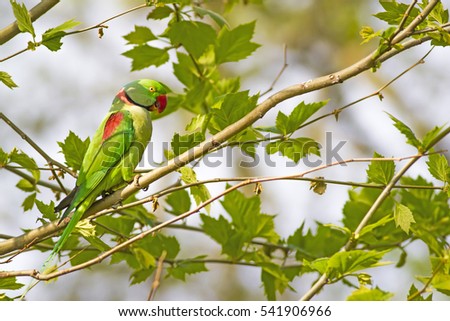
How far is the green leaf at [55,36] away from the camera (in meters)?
2.59

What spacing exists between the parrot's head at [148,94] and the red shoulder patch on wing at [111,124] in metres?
0.18

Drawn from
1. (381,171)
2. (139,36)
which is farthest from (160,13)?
(381,171)

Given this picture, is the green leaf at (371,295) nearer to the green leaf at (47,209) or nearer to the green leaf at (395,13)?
the green leaf at (395,13)

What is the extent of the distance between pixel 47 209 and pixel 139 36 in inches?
44.9

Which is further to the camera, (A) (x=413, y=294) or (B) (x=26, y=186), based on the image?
(B) (x=26, y=186)

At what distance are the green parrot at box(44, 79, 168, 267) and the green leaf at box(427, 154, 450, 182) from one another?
56.5 inches

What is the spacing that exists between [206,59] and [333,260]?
164 centimetres

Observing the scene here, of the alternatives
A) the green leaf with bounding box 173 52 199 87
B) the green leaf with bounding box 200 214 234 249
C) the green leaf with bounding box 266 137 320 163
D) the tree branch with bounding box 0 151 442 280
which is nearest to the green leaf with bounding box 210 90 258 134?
the green leaf with bounding box 266 137 320 163

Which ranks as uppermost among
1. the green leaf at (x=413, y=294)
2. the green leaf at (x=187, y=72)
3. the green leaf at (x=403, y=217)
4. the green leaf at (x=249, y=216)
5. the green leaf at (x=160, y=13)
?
the green leaf at (x=160, y=13)

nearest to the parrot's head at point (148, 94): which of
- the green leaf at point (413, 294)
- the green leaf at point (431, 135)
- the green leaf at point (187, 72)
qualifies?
the green leaf at point (187, 72)

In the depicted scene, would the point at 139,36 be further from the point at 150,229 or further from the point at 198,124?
the point at 150,229

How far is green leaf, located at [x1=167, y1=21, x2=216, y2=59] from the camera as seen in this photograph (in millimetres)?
3248

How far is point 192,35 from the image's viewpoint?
3.27 meters

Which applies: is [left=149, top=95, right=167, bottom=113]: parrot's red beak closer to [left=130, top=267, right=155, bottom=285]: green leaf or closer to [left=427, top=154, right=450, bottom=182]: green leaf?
[left=130, top=267, right=155, bottom=285]: green leaf
